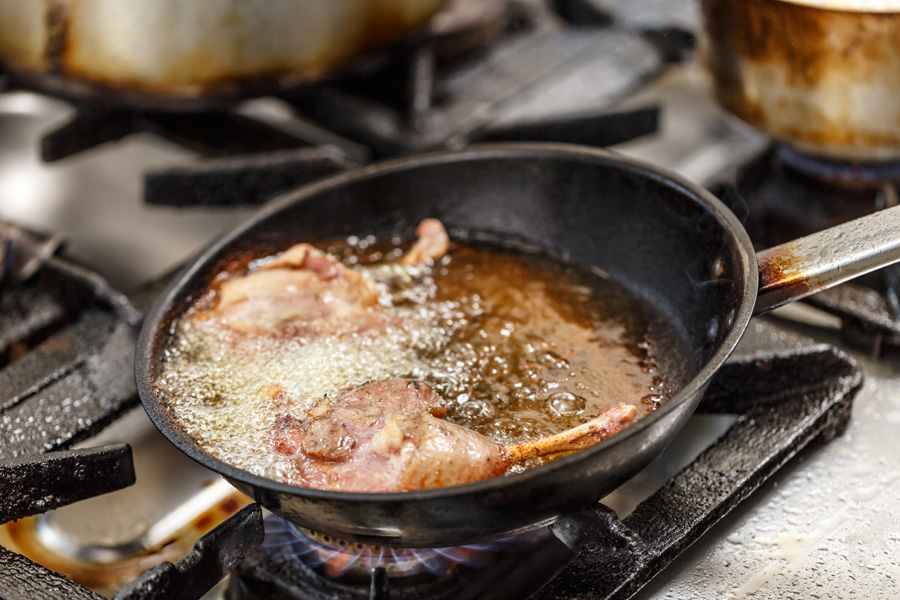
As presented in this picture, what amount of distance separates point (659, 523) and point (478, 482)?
0.91 ft

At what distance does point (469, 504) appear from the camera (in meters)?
0.70

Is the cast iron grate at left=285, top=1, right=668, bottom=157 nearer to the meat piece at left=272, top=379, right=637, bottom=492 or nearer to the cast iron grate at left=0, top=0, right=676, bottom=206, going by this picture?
the cast iron grate at left=0, top=0, right=676, bottom=206

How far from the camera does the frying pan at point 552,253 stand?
71 centimetres

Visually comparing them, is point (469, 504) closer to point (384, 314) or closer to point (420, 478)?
point (420, 478)

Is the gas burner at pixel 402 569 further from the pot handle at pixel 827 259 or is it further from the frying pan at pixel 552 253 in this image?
the pot handle at pixel 827 259

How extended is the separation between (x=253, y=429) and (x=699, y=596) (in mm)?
476

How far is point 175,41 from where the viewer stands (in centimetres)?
129

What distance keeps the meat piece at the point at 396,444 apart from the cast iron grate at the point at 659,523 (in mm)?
87

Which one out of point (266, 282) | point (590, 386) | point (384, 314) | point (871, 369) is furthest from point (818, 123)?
point (266, 282)

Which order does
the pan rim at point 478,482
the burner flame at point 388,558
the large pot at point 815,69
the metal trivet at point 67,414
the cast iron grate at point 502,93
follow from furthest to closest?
1. the cast iron grate at point 502,93
2. the large pot at point 815,69
3. the burner flame at point 388,558
4. the metal trivet at point 67,414
5. the pan rim at point 478,482

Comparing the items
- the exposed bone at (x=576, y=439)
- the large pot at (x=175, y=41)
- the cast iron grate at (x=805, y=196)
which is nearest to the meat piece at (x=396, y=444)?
the exposed bone at (x=576, y=439)

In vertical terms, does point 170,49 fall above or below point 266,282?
above

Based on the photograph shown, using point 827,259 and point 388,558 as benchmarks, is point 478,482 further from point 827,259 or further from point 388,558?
point 827,259

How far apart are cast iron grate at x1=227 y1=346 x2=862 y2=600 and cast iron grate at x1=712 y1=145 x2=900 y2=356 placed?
0.65ft
